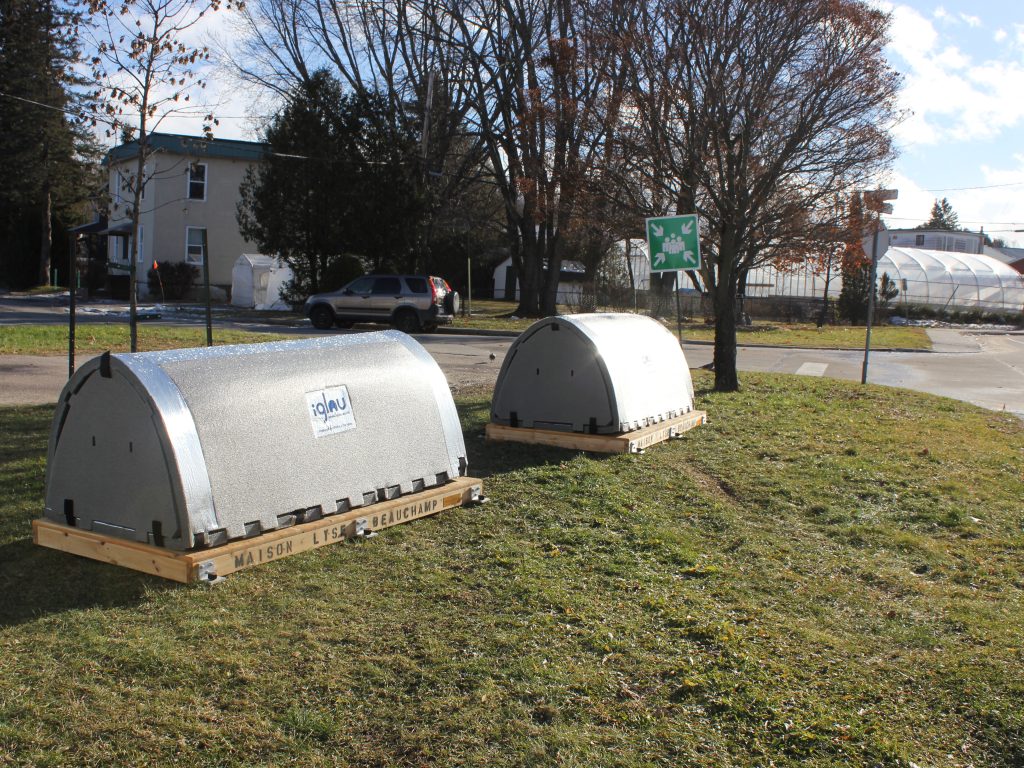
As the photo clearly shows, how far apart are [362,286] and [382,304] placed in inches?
31.9

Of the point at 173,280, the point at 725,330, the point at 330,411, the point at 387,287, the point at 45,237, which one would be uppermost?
the point at 45,237

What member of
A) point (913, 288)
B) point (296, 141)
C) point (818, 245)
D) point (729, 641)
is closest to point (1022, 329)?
point (913, 288)

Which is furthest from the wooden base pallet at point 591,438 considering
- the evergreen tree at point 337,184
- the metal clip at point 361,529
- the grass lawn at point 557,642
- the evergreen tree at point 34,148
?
the evergreen tree at point 34,148

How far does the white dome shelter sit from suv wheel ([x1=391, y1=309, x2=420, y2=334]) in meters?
29.9

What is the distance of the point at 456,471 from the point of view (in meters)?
7.25

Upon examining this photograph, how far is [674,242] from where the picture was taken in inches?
554

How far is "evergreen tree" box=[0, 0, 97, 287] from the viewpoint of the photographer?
39.2 metres

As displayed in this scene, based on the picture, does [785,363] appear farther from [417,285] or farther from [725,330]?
[417,285]

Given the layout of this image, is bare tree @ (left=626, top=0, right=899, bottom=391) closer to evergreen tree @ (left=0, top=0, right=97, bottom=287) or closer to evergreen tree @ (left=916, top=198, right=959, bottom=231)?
evergreen tree @ (left=0, top=0, right=97, bottom=287)

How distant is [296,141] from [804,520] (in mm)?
27809

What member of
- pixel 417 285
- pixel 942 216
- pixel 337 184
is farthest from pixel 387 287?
pixel 942 216

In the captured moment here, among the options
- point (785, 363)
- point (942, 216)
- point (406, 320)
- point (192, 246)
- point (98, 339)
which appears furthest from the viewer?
point (942, 216)

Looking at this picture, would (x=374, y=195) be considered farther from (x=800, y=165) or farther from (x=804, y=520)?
(x=804, y=520)

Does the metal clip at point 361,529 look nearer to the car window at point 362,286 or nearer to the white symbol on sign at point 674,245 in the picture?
the white symbol on sign at point 674,245
